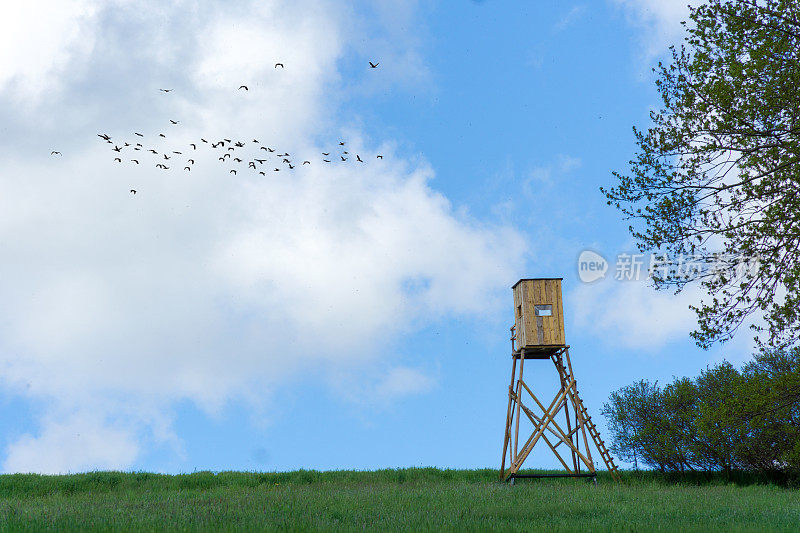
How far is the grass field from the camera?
10.5 meters

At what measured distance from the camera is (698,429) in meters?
21.0

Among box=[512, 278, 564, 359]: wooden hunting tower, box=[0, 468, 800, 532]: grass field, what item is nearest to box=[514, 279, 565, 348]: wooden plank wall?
box=[512, 278, 564, 359]: wooden hunting tower

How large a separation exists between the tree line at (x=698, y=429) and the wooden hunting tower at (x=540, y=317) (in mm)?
5529

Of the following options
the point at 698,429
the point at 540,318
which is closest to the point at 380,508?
the point at 540,318

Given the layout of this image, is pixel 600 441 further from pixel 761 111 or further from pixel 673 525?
pixel 761 111

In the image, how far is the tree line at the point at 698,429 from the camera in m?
22.2

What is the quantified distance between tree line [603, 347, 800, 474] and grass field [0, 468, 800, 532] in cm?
298

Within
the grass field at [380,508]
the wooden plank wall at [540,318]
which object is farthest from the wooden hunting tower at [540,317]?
the grass field at [380,508]

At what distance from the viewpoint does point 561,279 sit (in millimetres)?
21625

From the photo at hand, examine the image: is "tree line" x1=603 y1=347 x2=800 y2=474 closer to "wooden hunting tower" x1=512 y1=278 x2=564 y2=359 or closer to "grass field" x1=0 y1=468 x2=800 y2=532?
"grass field" x1=0 y1=468 x2=800 y2=532

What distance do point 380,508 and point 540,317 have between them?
34.1 feet

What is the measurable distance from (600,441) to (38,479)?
18613mm

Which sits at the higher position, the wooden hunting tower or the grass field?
the wooden hunting tower

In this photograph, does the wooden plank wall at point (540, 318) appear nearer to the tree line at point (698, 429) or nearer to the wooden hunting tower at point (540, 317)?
the wooden hunting tower at point (540, 317)
